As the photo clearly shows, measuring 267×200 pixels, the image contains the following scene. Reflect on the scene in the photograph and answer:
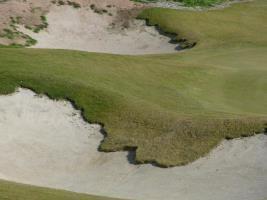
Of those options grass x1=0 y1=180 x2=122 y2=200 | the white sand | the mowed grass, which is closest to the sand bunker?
the mowed grass

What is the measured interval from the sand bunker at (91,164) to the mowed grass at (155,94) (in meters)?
0.45

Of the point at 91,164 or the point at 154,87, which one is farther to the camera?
the point at 154,87

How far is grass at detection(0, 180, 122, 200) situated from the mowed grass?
3679mm

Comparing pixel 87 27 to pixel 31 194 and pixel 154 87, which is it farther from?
pixel 31 194

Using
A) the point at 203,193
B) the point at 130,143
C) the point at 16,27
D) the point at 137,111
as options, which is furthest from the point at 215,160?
the point at 16,27

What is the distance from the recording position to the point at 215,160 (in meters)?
17.2

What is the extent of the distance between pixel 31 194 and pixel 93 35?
3329cm

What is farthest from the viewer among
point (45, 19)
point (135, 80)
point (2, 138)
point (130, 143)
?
point (45, 19)

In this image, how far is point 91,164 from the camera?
741 inches

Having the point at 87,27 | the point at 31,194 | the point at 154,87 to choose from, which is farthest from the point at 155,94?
the point at 87,27

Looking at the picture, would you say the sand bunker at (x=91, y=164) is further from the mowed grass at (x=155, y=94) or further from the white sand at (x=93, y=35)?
the white sand at (x=93, y=35)

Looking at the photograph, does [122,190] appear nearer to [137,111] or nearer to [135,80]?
[137,111]

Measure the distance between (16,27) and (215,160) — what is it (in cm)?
2968

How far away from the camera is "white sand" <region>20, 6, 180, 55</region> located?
44125 millimetres
